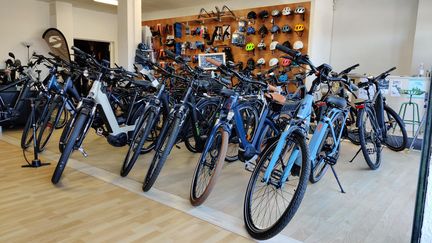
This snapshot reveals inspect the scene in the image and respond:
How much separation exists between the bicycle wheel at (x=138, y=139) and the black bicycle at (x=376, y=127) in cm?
215

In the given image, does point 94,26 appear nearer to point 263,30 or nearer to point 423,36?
point 263,30

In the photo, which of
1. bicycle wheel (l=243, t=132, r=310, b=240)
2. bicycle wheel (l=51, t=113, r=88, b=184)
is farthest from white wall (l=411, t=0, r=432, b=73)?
bicycle wheel (l=51, t=113, r=88, b=184)

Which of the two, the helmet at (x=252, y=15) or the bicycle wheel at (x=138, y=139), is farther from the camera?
the helmet at (x=252, y=15)

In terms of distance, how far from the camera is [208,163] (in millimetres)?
2557

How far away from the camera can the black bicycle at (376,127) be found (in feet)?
11.3

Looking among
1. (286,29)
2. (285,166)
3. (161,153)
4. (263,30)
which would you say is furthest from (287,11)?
(285,166)

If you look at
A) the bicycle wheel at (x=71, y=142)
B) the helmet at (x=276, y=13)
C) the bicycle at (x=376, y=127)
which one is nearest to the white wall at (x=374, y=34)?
the helmet at (x=276, y=13)

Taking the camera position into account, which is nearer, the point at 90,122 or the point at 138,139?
the point at 90,122

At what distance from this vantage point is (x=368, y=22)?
6496 millimetres

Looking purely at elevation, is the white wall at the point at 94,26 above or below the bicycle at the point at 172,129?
above

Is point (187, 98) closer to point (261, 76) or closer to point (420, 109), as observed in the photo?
point (261, 76)

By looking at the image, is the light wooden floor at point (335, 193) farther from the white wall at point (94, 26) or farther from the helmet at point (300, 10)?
the white wall at point (94, 26)

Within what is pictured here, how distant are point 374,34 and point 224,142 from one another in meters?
5.47

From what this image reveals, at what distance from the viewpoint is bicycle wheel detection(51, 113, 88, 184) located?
2.68 metres
